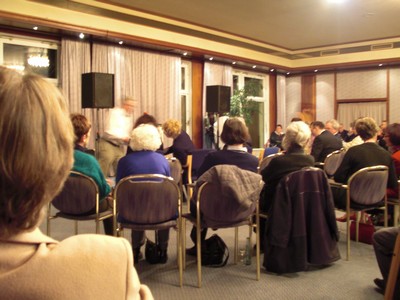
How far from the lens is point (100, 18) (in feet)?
24.2

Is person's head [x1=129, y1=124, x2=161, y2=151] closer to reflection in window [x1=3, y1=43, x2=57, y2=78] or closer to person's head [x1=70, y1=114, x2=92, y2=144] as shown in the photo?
person's head [x1=70, y1=114, x2=92, y2=144]

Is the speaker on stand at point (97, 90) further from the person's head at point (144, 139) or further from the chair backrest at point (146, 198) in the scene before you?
the chair backrest at point (146, 198)

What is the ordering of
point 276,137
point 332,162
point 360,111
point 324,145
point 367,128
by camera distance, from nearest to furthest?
point 367,128
point 332,162
point 324,145
point 276,137
point 360,111

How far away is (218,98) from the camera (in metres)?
8.34

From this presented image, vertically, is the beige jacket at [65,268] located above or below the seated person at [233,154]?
below

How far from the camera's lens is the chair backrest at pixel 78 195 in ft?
10.1

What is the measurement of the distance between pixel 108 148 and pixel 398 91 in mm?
8479

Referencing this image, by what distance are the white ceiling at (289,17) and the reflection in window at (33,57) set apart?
1520mm

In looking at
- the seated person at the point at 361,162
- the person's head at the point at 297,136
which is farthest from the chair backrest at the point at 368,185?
the person's head at the point at 297,136

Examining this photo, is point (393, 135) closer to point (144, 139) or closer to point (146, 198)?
point (144, 139)

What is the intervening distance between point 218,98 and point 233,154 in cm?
511

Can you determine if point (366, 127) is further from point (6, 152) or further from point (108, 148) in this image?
point (6, 152)

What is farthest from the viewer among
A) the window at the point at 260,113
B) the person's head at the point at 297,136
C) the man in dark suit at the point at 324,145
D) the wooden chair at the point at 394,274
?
the window at the point at 260,113

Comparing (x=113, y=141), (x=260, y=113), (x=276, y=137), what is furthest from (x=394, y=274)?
(x=260, y=113)
